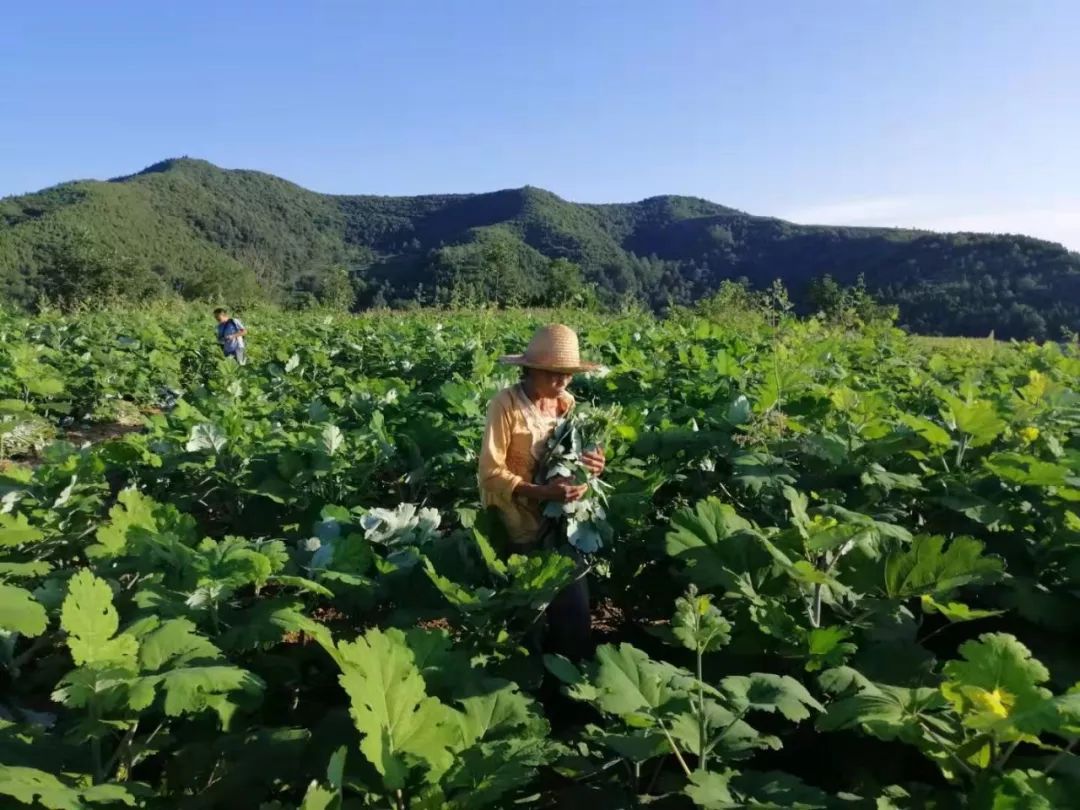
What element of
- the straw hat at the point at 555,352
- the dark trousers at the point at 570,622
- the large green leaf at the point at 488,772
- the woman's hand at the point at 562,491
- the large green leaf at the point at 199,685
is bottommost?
the dark trousers at the point at 570,622

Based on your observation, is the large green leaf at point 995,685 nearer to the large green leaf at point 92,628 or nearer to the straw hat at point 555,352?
the straw hat at point 555,352

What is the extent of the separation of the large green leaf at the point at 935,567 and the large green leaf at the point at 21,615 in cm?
246

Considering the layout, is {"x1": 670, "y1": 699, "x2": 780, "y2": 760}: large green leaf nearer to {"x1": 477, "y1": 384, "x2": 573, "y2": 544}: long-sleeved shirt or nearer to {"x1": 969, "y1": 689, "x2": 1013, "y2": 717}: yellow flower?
{"x1": 969, "y1": 689, "x2": 1013, "y2": 717}: yellow flower

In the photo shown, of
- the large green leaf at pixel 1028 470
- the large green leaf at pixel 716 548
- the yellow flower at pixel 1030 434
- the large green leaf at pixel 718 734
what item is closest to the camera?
the large green leaf at pixel 718 734

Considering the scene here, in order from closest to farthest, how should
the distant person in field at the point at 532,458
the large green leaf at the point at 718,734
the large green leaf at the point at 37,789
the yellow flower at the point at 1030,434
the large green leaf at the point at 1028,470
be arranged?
the large green leaf at the point at 37,789
the large green leaf at the point at 718,734
the large green leaf at the point at 1028,470
the distant person in field at the point at 532,458
the yellow flower at the point at 1030,434

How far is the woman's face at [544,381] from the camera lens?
3291mm

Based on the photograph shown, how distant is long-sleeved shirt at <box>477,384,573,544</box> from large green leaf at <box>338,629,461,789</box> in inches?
52.9

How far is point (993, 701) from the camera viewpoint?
1561 mm

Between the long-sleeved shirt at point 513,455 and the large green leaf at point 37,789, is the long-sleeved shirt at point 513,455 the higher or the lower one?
the higher one

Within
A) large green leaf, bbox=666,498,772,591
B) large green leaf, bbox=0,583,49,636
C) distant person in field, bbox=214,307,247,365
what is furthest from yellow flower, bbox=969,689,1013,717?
distant person in field, bbox=214,307,247,365

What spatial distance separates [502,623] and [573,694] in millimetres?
645

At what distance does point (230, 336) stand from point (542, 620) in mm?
11013

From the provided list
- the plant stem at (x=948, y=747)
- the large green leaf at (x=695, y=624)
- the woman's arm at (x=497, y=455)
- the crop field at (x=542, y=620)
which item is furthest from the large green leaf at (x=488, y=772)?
the woman's arm at (x=497, y=455)

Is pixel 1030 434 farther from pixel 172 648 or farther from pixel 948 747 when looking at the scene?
pixel 172 648
